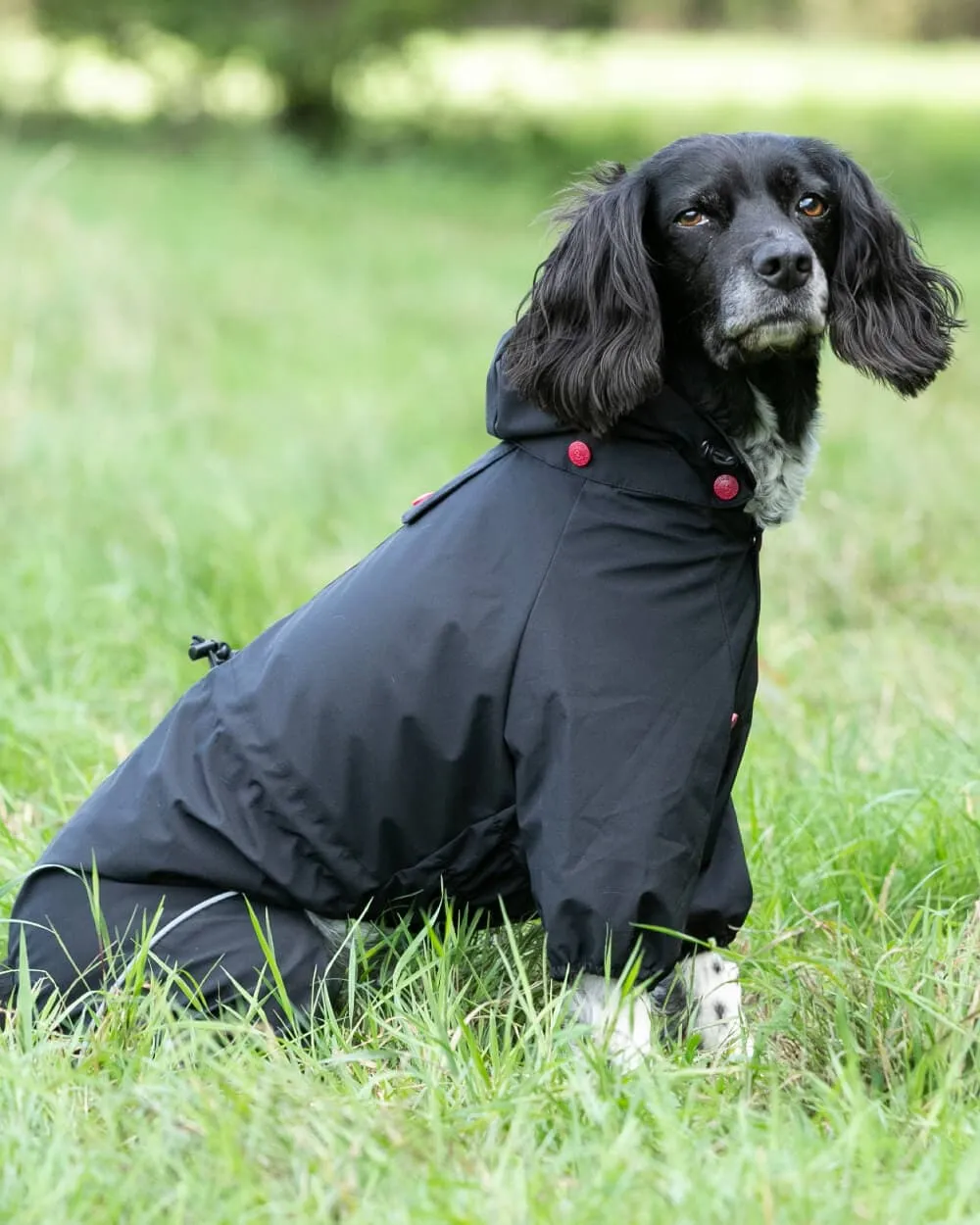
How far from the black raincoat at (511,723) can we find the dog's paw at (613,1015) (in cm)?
7

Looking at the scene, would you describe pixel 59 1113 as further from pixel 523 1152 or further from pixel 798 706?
pixel 798 706

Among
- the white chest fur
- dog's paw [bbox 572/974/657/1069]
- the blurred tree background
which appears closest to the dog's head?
the white chest fur

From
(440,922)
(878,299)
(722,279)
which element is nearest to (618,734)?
(440,922)

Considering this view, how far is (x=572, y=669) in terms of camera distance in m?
2.40

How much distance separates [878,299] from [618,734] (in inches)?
40.1

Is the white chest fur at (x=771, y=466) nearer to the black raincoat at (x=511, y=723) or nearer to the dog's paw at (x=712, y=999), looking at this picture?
the black raincoat at (x=511, y=723)

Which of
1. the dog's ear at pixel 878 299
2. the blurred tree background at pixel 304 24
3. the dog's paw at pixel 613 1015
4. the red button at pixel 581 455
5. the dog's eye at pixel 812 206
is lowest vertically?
the dog's paw at pixel 613 1015

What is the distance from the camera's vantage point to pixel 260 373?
7.72 m

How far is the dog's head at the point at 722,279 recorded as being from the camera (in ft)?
8.42

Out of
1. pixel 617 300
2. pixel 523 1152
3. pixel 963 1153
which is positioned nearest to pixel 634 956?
pixel 523 1152

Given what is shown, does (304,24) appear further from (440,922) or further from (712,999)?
(712,999)

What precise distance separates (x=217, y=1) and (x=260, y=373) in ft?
38.2

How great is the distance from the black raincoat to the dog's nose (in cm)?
25

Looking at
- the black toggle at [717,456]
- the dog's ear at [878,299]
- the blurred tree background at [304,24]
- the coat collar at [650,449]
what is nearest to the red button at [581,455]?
the coat collar at [650,449]
